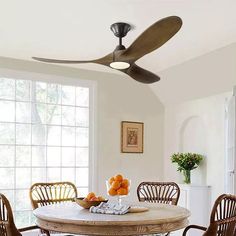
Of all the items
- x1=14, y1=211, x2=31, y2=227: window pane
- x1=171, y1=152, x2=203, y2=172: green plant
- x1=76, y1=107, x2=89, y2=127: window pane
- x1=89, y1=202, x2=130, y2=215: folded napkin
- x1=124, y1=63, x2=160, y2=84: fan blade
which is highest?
x1=124, y1=63, x2=160, y2=84: fan blade

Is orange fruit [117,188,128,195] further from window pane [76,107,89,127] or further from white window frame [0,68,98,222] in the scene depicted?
window pane [76,107,89,127]

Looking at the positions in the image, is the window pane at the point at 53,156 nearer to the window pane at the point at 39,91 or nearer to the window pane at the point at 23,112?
the window pane at the point at 23,112

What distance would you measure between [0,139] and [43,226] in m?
2.35

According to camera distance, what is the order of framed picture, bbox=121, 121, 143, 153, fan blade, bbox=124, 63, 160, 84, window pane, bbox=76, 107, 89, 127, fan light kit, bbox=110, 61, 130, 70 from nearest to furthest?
fan light kit, bbox=110, 61, 130, 70 → fan blade, bbox=124, 63, 160, 84 → window pane, bbox=76, 107, 89, 127 → framed picture, bbox=121, 121, 143, 153

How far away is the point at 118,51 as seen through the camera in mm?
2949

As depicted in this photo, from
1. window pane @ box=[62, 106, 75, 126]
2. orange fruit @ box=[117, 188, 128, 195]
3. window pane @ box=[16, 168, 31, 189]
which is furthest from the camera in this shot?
window pane @ box=[62, 106, 75, 126]

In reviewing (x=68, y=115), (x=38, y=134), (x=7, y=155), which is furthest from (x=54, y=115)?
(x=7, y=155)

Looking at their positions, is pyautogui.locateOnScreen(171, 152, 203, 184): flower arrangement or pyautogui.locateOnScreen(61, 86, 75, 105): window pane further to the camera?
pyautogui.locateOnScreen(61, 86, 75, 105): window pane

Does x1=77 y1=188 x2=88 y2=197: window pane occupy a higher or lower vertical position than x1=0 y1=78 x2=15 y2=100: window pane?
lower

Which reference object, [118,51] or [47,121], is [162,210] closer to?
[118,51]

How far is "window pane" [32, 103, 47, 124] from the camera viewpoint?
16.2 feet

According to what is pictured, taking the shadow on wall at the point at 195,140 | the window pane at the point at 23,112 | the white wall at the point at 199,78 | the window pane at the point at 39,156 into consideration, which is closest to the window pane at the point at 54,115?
the window pane at the point at 23,112

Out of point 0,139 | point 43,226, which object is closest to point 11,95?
point 0,139

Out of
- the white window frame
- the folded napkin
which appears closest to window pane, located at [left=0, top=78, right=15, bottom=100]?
the white window frame
